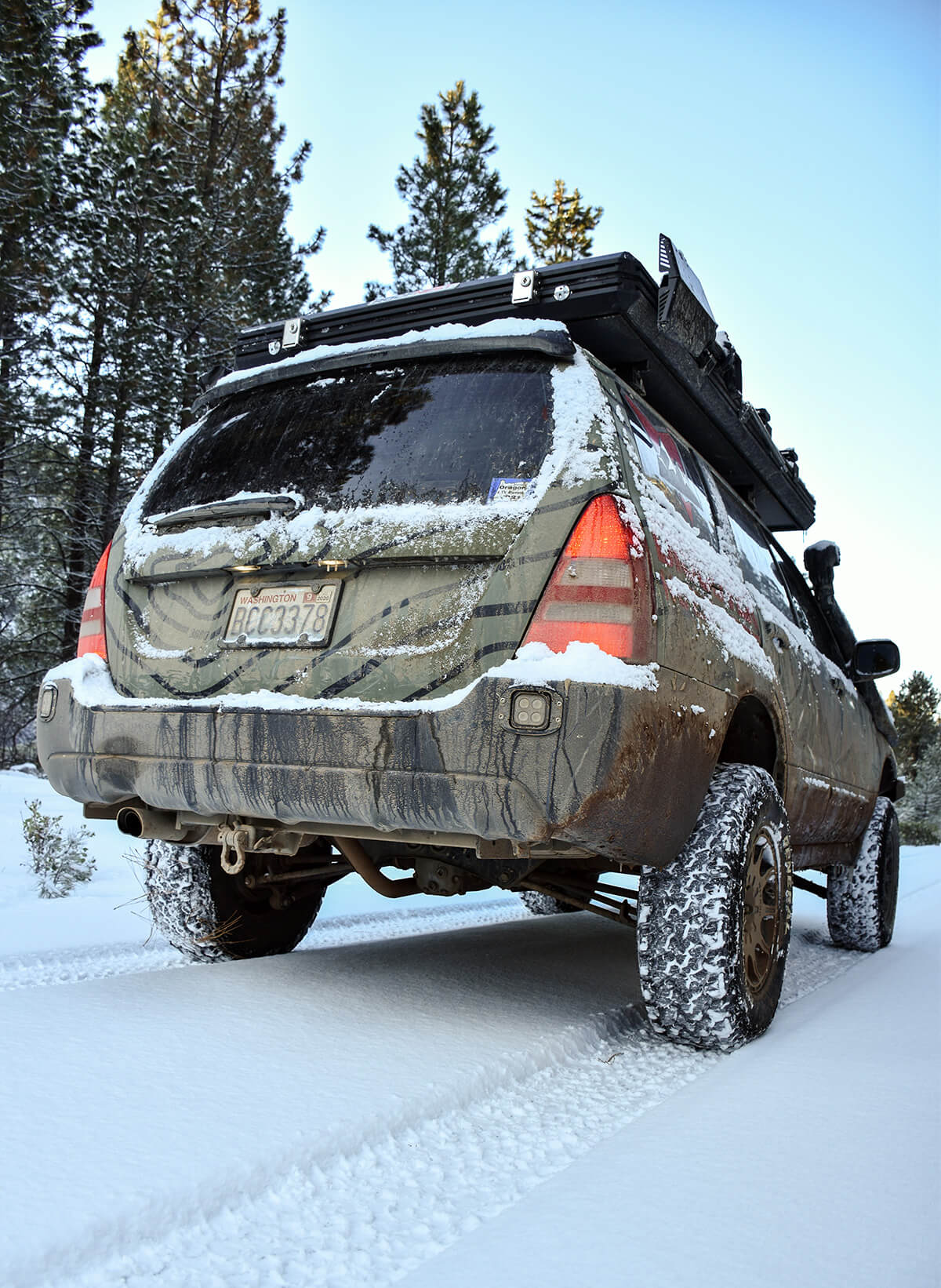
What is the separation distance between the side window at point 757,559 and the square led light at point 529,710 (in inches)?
56.3

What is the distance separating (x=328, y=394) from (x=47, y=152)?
13065 mm

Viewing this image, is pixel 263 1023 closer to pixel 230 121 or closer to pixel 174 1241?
pixel 174 1241

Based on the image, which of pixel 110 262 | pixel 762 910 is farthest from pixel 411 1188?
pixel 110 262

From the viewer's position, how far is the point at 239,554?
8.13 ft

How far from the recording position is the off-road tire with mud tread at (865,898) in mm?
4629

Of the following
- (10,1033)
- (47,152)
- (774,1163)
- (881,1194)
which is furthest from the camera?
(47,152)

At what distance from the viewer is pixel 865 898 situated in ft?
15.2

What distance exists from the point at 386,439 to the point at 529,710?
893mm

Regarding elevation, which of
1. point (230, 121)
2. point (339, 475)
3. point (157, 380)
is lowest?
point (339, 475)

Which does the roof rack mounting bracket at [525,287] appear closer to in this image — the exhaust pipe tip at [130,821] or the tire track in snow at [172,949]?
the exhaust pipe tip at [130,821]

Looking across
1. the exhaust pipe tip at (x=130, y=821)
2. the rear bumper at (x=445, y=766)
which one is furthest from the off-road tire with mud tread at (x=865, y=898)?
the exhaust pipe tip at (x=130, y=821)

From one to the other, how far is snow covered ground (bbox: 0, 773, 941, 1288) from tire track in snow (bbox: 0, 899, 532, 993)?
0.06 metres

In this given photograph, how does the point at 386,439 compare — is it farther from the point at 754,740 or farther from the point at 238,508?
the point at 754,740

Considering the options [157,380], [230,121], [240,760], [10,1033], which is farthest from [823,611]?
Result: [230,121]
